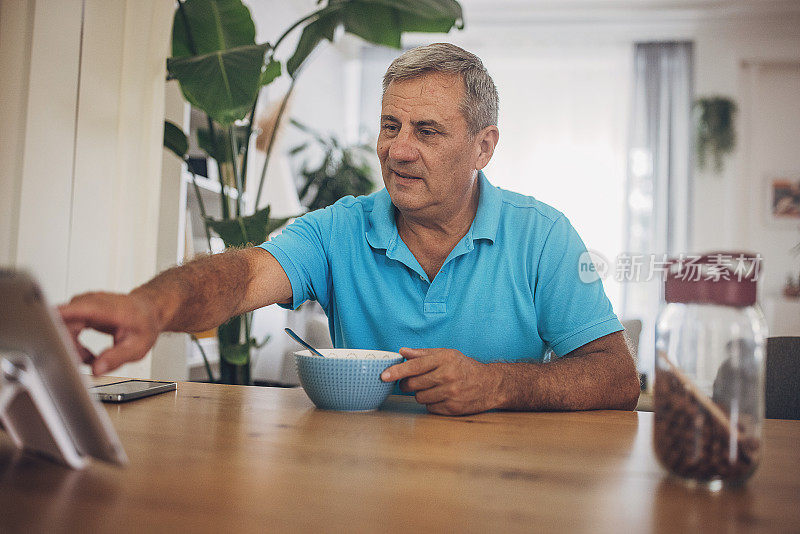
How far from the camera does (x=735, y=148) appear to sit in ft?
17.4

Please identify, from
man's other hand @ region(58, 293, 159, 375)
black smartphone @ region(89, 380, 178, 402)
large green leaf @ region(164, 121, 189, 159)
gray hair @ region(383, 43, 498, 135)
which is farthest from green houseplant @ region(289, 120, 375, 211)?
man's other hand @ region(58, 293, 159, 375)

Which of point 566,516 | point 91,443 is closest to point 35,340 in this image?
point 91,443

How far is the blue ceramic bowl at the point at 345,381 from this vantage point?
935 millimetres

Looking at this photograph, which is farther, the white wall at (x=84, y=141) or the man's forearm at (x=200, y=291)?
the white wall at (x=84, y=141)

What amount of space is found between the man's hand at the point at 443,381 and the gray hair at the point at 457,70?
0.69 m

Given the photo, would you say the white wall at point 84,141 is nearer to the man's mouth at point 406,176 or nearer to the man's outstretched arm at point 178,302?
the man's outstretched arm at point 178,302

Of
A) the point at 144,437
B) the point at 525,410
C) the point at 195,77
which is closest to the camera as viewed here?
the point at 144,437

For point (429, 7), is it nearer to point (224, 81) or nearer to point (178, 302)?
point (224, 81)

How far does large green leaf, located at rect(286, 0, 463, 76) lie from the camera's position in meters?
2.04

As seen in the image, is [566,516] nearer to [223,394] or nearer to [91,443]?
[91,443]

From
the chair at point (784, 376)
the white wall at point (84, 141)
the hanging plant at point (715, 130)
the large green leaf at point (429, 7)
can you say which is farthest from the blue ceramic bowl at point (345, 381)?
the hanging plant at point (715, 130)

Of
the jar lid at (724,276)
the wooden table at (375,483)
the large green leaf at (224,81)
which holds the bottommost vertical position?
the wooden table at (375,483)

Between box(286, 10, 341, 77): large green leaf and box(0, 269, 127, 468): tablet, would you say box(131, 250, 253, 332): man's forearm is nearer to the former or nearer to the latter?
box(0, 269, 127, 468): tablet

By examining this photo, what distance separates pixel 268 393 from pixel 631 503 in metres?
0.69
